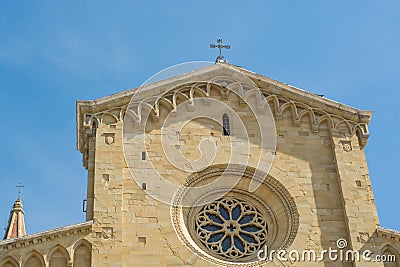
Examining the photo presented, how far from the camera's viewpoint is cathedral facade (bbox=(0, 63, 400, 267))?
19.4 metres

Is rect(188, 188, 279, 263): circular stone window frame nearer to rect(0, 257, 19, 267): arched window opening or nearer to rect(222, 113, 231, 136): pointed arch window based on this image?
rect(222, 113, 231, 136): pointed arch window

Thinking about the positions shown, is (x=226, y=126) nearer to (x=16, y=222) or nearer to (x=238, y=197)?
(x=238, y=197)

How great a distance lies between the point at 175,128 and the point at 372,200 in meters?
5.99

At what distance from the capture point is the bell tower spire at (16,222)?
3231 cm

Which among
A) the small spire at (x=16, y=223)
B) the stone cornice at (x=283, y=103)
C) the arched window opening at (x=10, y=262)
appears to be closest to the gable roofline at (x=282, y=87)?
the stone cornice at (x=283, y=103)

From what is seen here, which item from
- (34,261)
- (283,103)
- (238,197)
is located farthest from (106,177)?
(283,103)

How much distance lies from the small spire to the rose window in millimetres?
13624

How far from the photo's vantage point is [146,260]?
19.2 m

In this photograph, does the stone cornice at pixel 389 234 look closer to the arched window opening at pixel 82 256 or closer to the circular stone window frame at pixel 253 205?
the circular stone window frame at pixel 253 205

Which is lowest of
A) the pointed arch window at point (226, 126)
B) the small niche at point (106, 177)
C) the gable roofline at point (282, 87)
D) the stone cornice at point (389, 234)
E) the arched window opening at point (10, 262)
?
the arched window opening at point (10, 262)

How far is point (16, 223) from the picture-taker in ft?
108

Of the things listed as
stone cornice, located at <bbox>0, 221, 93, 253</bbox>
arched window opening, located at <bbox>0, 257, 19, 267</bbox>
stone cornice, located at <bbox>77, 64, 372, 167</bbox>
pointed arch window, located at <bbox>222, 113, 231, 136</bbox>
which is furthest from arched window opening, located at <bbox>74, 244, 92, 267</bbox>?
pointed arch window, located at <bbox>222, 113, 231, 136</bbox>

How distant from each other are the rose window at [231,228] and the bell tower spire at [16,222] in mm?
13624

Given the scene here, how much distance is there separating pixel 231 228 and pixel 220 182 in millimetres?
1442
